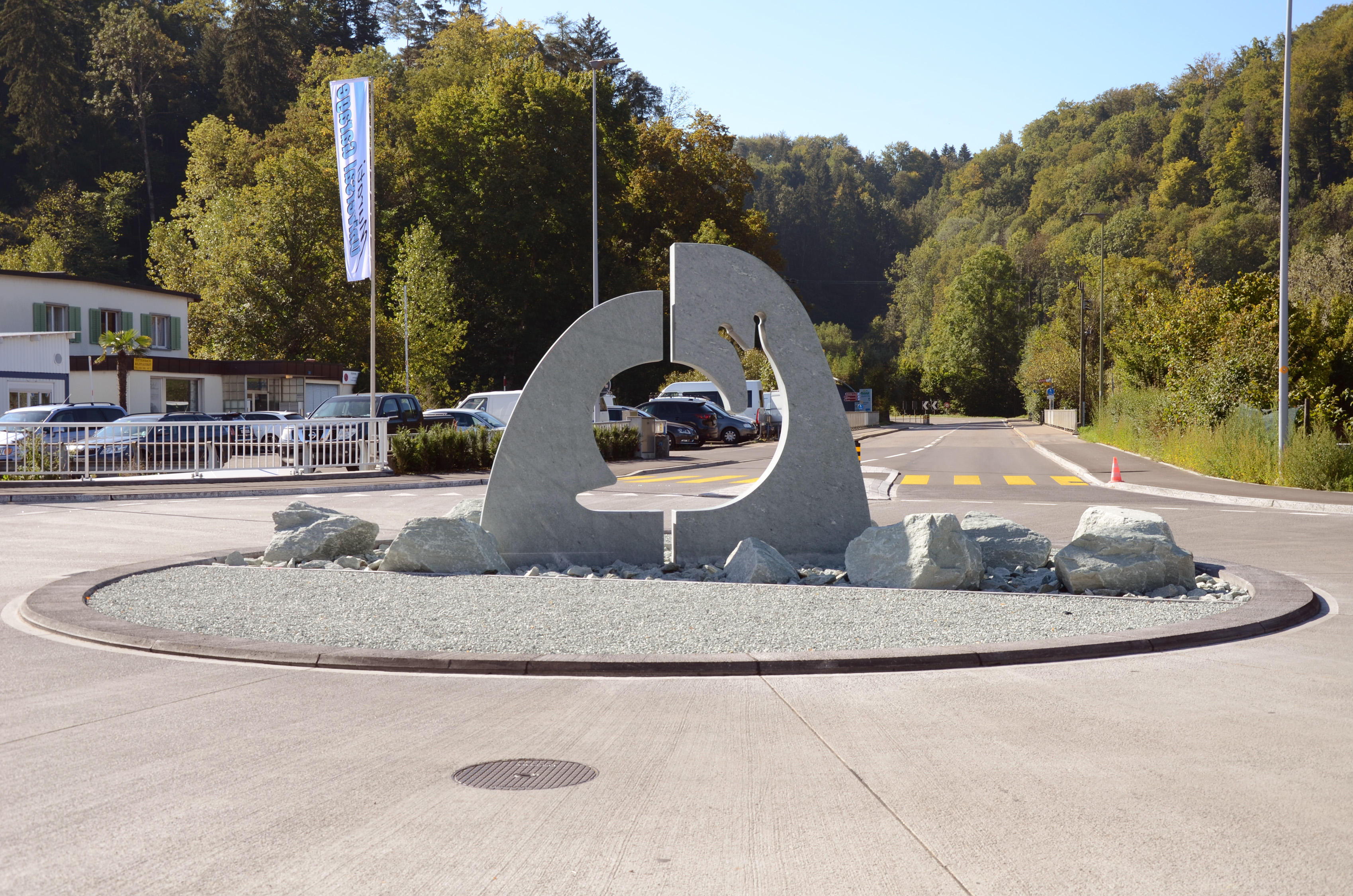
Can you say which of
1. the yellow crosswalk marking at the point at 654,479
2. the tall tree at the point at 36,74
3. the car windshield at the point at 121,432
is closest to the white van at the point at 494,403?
the yellow crosswalk marking at the point at 654,479

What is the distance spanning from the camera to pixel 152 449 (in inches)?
973

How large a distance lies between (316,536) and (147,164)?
79.0 m

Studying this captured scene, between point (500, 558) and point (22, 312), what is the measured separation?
42042 mm

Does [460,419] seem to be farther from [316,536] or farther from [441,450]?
[316,536]

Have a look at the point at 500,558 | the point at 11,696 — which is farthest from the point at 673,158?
the point at 11,696

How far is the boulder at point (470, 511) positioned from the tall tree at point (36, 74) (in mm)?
75587

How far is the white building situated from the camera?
128 ft

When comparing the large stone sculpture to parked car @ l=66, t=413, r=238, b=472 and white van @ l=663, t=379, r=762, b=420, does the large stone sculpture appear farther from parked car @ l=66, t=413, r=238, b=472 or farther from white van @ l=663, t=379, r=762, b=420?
white van @ l=663, t=379, r=762, b=420

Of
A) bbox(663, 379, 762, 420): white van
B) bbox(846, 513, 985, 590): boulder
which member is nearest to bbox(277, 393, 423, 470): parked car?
bbox(846, 513, 985, 590): boulder

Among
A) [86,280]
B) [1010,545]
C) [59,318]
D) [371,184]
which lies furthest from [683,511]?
[86,280]

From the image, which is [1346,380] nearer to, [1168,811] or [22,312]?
[1168,811]

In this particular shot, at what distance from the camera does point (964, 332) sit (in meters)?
107

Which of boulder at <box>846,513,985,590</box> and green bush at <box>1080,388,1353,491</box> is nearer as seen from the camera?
boulder at <box>846,513,985,590</box>

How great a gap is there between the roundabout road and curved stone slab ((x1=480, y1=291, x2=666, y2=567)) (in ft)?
15.7
